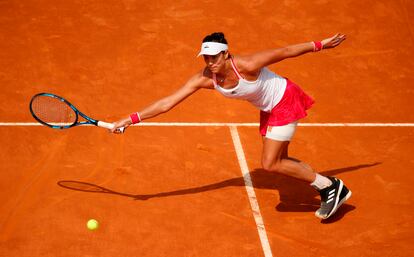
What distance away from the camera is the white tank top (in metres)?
6.91

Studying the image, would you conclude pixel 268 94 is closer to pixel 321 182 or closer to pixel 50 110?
pixel 321 182

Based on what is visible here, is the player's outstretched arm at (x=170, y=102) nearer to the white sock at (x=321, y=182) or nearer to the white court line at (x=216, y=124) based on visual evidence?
the white sock at (x=321, y=182)

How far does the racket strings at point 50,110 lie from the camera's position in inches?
320

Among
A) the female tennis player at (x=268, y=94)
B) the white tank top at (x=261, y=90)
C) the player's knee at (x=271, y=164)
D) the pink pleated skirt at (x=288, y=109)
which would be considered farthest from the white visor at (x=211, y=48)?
the player's knee at (x=271, y=164)

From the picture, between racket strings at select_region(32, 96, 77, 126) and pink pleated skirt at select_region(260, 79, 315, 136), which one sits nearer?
pink pleated skirt at select_region(260, 79, 315, 136)

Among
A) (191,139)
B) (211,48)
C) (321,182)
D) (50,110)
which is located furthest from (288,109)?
(50,110)

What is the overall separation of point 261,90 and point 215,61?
2.25 feet

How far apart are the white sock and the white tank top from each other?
1.01 m

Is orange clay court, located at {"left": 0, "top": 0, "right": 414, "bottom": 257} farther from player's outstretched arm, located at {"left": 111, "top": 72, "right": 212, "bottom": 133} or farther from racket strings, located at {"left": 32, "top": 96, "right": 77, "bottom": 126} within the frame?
player's outstretched arm, located at {"left": 111, "top": 72, "right": 212, "bottom": 133}

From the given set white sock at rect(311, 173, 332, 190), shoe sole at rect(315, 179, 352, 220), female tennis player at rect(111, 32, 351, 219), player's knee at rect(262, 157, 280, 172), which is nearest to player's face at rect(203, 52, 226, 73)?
female tennis player at rect(111, 32, 351, 219)

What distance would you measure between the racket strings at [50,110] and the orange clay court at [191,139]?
64cm

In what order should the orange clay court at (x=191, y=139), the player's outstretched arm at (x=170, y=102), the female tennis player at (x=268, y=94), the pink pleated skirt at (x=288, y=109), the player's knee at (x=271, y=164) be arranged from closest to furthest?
the female tennis player at (x=268, y=94) → the player's outstretched arm at (x=170, y=102) → the pink pleated skirt at (x=288, y=109) → the player's knee at (x=271, y=164) → the orange clay court at (x=191, y=139)

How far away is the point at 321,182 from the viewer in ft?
25.1

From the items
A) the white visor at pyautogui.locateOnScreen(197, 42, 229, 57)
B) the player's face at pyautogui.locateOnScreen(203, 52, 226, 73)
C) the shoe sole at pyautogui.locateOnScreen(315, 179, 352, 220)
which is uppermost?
the white visor at pyautogui.locateOnScreen(197, 42, 229, 57)
